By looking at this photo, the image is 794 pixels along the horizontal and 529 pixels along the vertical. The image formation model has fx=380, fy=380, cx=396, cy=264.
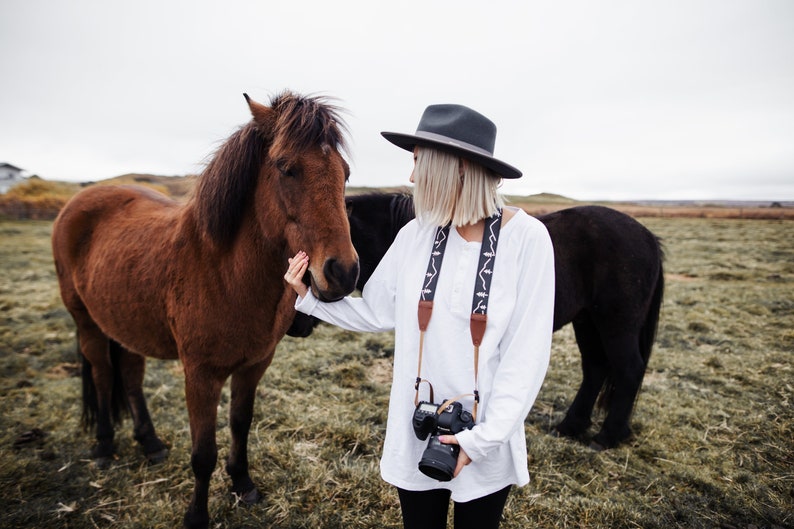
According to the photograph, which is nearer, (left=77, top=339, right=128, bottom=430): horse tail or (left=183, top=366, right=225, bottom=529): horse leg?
(left=183, top=366, right=225, bottom=529): horse leg

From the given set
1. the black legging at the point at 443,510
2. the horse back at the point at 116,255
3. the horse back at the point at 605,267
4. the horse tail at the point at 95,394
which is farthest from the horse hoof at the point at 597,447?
the horse tail at the point at 95,394

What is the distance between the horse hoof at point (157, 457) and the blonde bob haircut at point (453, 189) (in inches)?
135

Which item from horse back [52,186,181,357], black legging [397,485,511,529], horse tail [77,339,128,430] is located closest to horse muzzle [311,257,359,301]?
black legging [397,485,511,529]

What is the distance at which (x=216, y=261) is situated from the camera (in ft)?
7.50

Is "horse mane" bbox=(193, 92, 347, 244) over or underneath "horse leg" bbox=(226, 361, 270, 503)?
over

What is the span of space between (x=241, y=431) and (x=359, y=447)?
1118 millimetres

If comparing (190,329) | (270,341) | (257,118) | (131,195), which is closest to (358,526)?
(270,341)

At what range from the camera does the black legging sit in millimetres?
1451

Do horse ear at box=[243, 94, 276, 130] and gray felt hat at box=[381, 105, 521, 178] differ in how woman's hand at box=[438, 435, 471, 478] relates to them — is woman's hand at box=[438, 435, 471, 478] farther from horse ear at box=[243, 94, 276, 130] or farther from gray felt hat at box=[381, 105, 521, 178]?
horse ear at box=[243, 94, 276, 130]

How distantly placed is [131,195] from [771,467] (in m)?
6.11

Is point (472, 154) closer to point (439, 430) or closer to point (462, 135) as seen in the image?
point (462, 135)

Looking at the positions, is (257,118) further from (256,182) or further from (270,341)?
(270,341)

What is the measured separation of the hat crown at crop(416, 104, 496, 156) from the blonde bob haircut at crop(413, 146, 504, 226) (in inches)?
3.1

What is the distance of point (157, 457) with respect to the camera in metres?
3.33
